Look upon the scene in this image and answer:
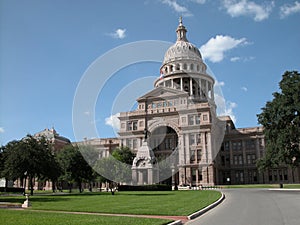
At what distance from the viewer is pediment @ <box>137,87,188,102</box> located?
86025 millimetres

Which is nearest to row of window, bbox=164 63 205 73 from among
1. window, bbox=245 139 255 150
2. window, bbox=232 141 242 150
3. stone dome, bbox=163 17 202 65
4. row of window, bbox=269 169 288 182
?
stone dome, bbox=163 17 202 65

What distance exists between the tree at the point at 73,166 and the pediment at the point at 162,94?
34784 millimetres

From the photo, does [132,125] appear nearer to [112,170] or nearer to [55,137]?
[55,137]

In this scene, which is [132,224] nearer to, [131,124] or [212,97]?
[131,124]

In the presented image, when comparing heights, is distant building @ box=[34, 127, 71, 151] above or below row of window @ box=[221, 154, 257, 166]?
above

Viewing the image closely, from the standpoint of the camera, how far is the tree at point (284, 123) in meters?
42.2

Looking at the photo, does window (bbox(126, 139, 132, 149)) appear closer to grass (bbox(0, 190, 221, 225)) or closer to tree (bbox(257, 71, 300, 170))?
tree (bbox(257, 71, 300, 170))

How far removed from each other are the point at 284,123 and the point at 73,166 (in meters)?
37.7

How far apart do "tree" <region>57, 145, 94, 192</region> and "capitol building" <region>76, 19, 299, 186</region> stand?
1625 centimetres

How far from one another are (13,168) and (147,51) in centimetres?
2431

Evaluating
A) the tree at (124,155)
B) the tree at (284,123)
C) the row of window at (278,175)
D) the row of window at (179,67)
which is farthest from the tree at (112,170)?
the row of window at (179,67)

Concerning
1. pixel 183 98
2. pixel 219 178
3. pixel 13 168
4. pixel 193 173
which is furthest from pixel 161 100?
pixel 13 168

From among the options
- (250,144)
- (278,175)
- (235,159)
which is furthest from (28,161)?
(278,175)

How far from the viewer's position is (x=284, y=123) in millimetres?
44125
